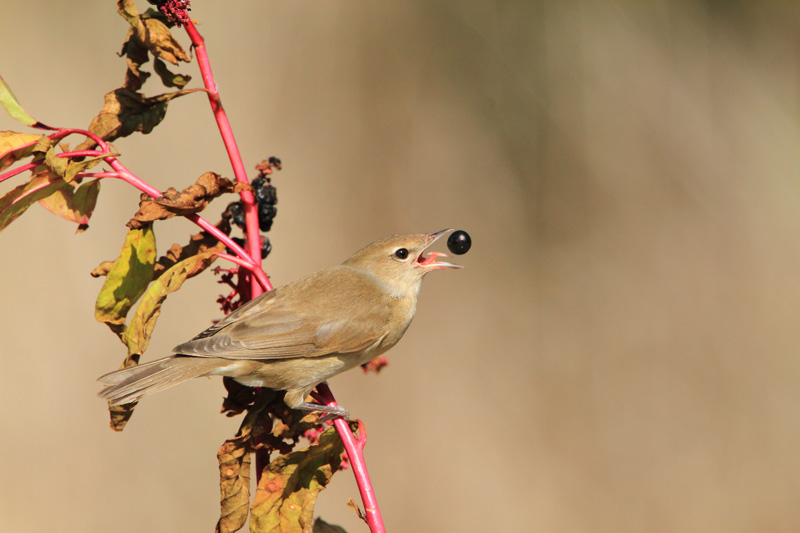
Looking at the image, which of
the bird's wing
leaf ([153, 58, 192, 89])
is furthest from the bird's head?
leaf ([153, 58, 192, 89])

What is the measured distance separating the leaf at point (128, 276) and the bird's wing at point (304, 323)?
0.62 m

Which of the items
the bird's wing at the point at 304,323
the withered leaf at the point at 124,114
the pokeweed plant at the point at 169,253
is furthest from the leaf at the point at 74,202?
the bird's wing at the point at 304,323

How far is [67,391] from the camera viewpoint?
505 cm

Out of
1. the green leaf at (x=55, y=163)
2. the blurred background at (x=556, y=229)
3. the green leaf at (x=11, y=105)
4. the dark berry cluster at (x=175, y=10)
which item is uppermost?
the dark berry cluster at (x=175, y=10)

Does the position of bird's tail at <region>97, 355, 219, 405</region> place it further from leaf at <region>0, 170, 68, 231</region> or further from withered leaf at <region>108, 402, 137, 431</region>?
leaf at <region>0, 170, 68, 231</region>

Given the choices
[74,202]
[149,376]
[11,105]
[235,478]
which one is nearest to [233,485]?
[235,478]

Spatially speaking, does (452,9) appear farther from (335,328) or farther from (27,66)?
(335,328)

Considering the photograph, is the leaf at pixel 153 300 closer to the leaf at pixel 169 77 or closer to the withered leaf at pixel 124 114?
the withered leaf at pixel 124 114

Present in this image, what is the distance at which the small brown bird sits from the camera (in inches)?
96.6

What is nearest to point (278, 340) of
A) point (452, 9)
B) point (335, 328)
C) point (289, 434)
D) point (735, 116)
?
point (335, 328)

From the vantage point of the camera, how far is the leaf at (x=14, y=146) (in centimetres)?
182

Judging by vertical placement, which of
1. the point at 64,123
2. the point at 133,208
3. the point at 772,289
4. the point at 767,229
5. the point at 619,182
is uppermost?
Answer: the point at 64,123

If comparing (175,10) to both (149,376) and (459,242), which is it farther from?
(459,242)

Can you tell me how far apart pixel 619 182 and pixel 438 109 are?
5.82 ft
